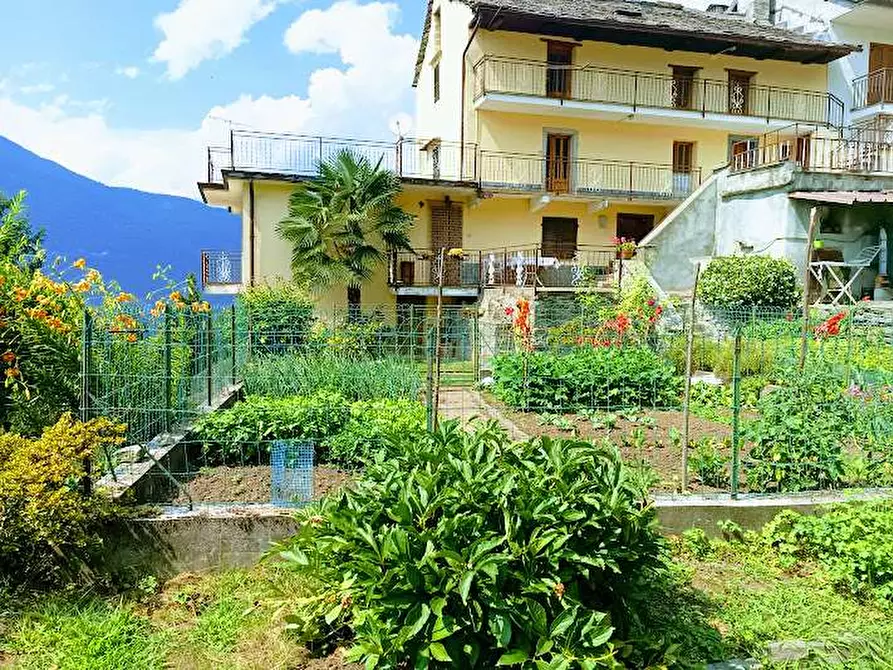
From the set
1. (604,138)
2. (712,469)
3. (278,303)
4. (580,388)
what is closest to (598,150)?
(604,138)

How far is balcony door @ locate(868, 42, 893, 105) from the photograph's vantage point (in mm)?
24156

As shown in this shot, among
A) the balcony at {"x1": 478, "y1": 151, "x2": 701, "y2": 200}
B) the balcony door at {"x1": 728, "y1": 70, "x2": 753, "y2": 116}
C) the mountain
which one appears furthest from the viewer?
the mountain

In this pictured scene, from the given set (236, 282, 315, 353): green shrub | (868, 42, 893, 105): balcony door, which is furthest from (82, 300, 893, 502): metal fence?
(868, 42, 893, 105): balcony door

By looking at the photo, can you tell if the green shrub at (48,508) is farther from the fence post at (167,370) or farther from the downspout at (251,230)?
the downspout at (251,230)

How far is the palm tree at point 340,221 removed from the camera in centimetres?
1777

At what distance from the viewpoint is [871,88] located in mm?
24484

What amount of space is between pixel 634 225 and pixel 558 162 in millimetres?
3637

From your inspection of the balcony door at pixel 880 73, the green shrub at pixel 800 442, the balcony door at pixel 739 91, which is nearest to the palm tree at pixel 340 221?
the green shrub at pixel 800 442

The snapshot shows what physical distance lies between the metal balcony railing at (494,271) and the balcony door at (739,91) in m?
8.14

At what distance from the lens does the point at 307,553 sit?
10.9 feet

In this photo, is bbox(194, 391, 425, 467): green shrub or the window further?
the window

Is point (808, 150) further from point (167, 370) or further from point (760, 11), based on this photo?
point (167, 370)

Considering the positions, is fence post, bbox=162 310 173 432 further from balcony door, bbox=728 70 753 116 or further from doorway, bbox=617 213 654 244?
balcony door, bbox=728 70 753 116

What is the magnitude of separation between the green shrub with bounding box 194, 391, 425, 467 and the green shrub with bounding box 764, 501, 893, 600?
3195 mm
